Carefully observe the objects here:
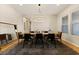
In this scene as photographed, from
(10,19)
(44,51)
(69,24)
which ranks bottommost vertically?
(44,51)

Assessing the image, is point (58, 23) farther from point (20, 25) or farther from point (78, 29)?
point (20, 25)

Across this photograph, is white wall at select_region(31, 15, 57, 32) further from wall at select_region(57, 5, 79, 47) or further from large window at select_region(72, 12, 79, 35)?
large window at select_region(72, 12, 79, 35)

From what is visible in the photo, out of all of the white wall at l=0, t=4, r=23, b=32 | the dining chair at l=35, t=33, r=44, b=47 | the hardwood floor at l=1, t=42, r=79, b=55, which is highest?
the white wall at l=0, t=4, r=23, b=32

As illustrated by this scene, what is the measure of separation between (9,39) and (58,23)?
7.79 feet

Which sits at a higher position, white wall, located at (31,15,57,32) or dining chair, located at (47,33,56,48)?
white wall, located at (31,15,57,32)

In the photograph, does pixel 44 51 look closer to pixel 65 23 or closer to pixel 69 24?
pixel 65 23

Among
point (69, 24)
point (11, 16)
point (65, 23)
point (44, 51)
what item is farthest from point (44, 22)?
point (11, 16)

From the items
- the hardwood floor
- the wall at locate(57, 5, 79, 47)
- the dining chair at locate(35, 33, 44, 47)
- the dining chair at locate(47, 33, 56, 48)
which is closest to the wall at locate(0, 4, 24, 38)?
the hardwood floor

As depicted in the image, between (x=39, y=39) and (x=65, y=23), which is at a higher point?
(x=65, y=23)

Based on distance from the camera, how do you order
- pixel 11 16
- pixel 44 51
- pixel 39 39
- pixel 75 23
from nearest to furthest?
pixel 44 51 < pixel 75 23 < pixel 11 16 < pixel 39 39

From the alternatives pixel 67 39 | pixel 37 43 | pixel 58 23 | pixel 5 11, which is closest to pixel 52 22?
pixel 58 23

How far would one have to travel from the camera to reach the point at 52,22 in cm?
498

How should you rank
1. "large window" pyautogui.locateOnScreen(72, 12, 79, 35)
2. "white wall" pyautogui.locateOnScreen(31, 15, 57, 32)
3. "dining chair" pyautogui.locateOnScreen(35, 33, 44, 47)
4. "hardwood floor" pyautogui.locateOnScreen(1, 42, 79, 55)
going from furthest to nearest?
"dining chair" pyautogui.locateOnScreen(35, 33, 44, 47), "large window" pyautogui.locateOnScreen(72, 12, 79, 35), "white wall" pyautogui.locateOnScreen(31, 15, 57, 32), "hardwood floor" pyautogui.locateOnScreen(1, 42, 79, 55)

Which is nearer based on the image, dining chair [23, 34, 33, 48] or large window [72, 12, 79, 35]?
large window [72, 12, 79, 35]
